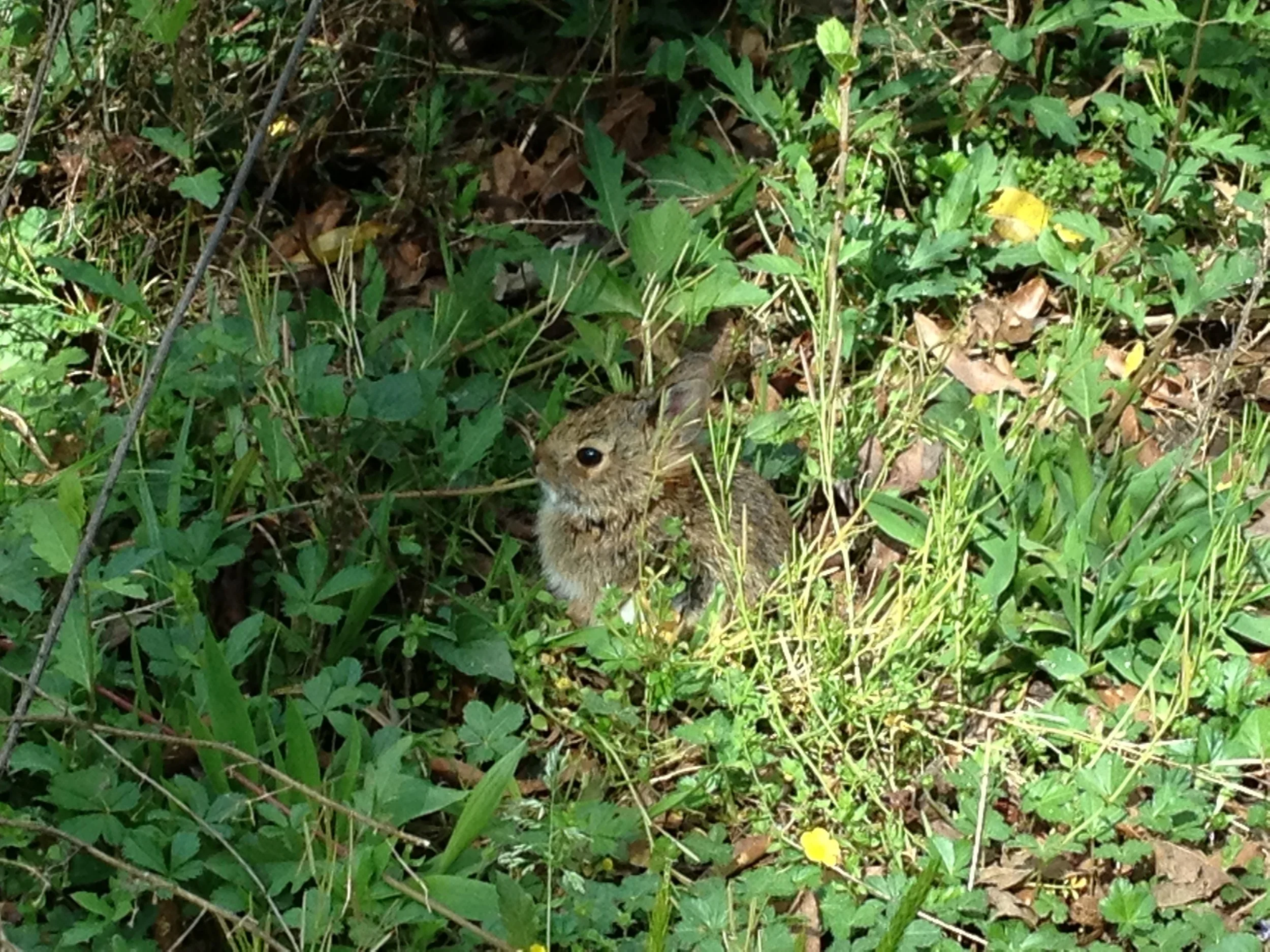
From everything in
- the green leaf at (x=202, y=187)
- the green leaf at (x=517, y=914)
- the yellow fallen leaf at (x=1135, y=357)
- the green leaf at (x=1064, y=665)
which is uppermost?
the green leaf at (x=202, y=187)

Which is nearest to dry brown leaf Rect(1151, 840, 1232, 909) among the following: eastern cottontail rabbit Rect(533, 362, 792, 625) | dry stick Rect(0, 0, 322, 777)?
eastern cottontail rabbit Rect(533, 362, 792, 625)

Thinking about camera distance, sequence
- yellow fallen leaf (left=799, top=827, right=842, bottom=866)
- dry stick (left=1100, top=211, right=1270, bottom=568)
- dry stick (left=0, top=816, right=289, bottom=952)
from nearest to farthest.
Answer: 1. dry stick (left=0, top=816, right=289, bottom=952)
2. yellow fallen leaf (left=799, top=827, right=842, bottom=866)
3. dry stick (left=1100, top=211, right=1270, bottom=568)

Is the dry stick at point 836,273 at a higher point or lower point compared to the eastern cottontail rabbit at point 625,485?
higher

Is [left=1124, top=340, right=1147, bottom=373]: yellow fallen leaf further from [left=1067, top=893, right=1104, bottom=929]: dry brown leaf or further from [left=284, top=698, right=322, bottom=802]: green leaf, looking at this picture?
[left=284, top=698, right=322, bottom=802]: green leaf

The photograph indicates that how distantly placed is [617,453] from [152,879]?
1.63 m

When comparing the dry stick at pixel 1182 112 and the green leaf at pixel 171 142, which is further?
the green leaf at pixel 171 142

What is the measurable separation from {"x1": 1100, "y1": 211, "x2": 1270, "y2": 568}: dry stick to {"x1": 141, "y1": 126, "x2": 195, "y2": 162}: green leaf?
2691 millimetres

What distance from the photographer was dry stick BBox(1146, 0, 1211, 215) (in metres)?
4.39

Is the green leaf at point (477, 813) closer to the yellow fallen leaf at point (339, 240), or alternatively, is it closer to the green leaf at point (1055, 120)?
the yellow fallen leaf at point (339, 240)

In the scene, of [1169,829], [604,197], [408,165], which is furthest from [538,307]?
[1169,829]

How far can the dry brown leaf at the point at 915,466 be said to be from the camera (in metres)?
4.33

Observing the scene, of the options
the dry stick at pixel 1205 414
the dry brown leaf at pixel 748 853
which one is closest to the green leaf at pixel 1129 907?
the dry brown leaf at pixel 748 853

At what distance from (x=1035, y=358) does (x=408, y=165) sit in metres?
1.93

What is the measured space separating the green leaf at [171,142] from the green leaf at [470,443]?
1.22 meters
